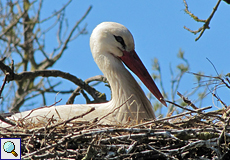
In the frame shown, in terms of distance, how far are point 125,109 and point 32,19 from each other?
17.9ft

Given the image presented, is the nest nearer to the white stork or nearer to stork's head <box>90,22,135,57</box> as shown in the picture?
the white stork

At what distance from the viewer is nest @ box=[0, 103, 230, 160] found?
2855 mm

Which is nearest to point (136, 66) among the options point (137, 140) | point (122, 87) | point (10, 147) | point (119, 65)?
point (119, 65)

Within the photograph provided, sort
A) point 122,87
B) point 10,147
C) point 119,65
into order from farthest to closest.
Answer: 1. point 119,65
2. point 122,87
3. point 10,147

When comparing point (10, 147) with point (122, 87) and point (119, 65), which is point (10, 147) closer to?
point (122, 87)

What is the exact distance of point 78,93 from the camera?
4855 mm

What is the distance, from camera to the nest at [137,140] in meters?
2.86

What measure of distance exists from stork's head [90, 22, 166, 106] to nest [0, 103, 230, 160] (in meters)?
1.31

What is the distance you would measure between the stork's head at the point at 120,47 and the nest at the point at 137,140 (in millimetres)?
1306

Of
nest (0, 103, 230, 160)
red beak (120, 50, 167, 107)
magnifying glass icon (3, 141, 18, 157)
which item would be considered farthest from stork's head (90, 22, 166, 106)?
magnifying glass icon (3, 141, 18, 157)

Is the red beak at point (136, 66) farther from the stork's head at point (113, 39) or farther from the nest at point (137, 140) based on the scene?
the nest at point (137, 140)

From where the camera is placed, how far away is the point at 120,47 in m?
4.31

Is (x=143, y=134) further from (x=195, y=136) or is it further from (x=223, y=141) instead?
(x=223, y=141)

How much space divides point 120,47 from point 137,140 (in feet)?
5.29
